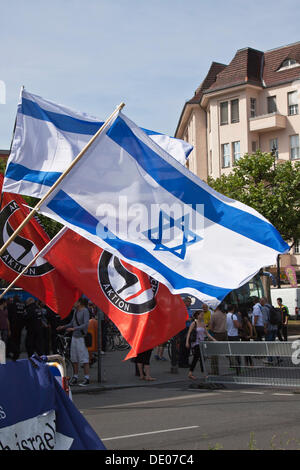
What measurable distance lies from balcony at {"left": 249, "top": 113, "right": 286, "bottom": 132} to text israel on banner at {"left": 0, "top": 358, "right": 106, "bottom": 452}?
54.3 meters

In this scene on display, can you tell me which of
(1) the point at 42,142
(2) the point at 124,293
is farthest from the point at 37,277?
(1) the point at 42,142

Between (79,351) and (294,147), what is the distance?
1821 inches

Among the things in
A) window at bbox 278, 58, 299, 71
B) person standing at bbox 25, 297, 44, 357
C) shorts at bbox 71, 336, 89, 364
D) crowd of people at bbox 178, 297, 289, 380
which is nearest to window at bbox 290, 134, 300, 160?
window at bbox 278, 58, 299, 71

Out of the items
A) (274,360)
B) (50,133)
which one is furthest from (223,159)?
(50,133)

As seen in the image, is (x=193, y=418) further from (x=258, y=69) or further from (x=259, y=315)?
(x=258, y=69)

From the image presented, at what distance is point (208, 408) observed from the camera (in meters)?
11.3

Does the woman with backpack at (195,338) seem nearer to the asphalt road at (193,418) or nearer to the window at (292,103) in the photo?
the asphalt road at (193,418)

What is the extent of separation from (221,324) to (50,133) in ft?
37.3

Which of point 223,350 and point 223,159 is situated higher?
point 223,159

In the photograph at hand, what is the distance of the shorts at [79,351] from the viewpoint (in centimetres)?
1488

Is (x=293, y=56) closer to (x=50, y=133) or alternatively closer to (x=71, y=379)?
(x=71, y=379)

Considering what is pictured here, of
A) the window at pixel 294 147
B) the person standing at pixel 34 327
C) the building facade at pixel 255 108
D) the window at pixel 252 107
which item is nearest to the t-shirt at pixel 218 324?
the person standing at pixel 34 327

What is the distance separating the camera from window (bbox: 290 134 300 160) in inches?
2270

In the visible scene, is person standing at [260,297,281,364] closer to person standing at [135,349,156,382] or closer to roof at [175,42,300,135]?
person standing at [135,349,156,382]
